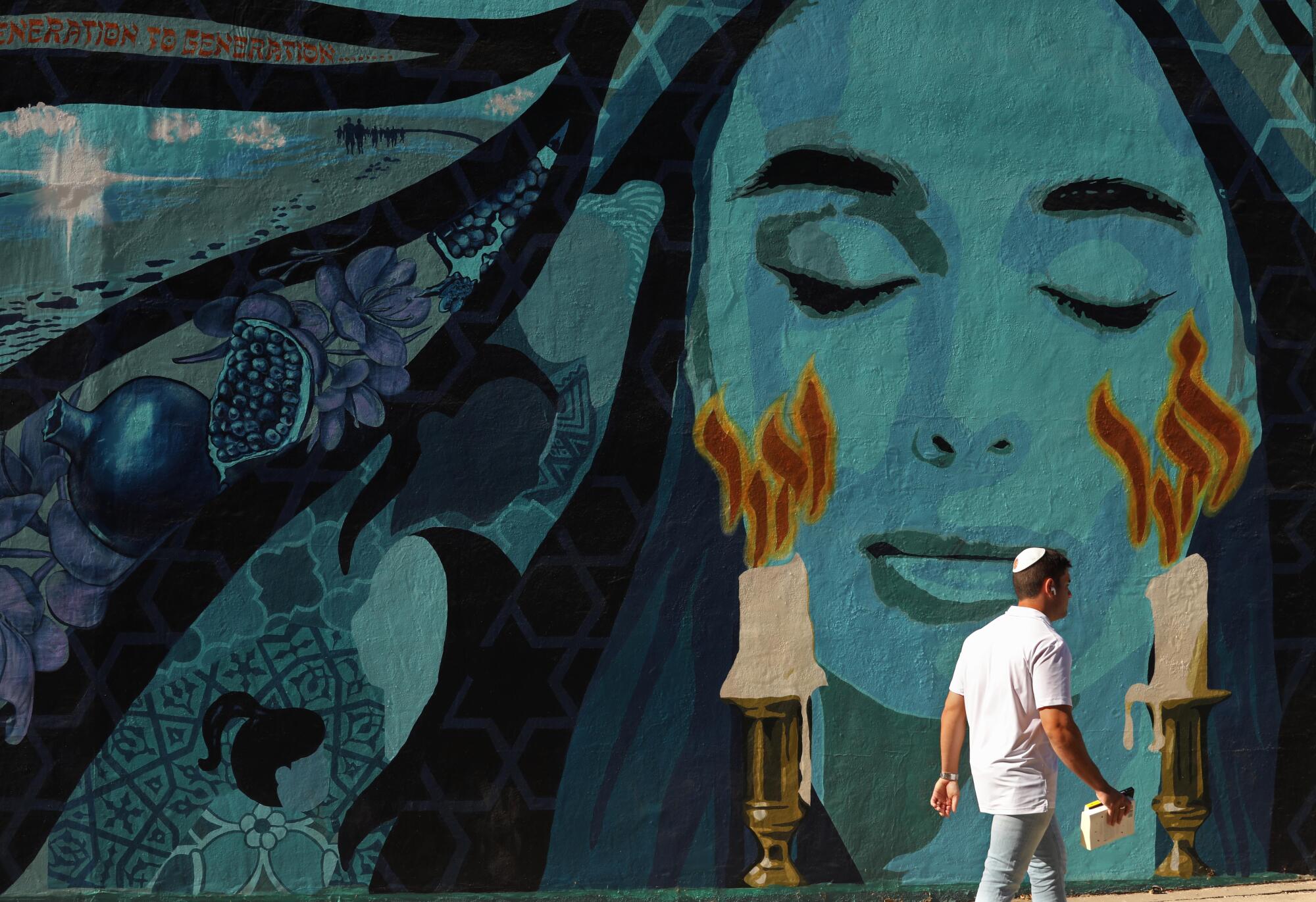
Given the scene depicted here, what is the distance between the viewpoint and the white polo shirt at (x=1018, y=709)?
3812 millimetres

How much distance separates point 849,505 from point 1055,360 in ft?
4.10

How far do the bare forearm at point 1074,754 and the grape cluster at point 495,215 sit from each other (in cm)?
327

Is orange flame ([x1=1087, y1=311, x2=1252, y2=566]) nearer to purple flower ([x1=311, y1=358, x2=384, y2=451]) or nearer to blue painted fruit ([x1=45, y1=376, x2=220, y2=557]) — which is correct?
purple flower ([x1=311, y1=358, x2=384, y2=451])

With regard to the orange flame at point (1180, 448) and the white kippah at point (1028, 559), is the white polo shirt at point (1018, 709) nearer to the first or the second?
the white kippah at point (1028, 559)

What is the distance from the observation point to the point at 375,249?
18.3 feet

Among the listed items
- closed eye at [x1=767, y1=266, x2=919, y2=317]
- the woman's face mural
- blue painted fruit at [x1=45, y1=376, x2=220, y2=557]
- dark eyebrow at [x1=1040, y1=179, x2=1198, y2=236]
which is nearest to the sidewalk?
the woman's face mural

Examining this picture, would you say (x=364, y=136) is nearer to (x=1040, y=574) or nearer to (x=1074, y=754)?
(x=1040, y=574)

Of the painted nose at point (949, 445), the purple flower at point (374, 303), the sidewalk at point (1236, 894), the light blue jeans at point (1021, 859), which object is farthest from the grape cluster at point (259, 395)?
the sidewalk at point (1236, 894)

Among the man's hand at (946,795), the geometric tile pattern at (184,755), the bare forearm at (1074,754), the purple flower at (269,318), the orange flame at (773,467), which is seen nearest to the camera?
the bare forearm at (1074,754)

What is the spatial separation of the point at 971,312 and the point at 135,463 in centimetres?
391

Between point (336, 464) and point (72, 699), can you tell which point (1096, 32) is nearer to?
point (336, 464)

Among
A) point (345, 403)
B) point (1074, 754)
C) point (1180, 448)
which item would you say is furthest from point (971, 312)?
point (345, 403)

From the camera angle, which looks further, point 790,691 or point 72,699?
point 790,691

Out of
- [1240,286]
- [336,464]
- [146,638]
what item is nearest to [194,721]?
[146,638]
